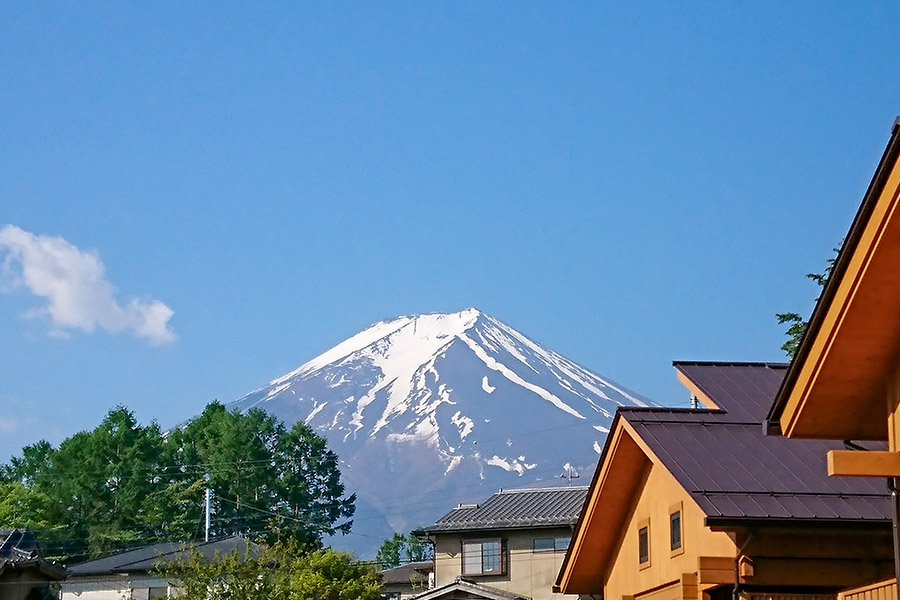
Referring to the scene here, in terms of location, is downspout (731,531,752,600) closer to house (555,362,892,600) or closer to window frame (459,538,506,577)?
house (555,362,892,600)

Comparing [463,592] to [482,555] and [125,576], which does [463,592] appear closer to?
[482,555]

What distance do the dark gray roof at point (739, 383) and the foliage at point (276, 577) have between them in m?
23.2

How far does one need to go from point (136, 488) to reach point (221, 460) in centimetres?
780

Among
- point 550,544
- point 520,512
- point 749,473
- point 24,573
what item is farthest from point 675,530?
point 520,512

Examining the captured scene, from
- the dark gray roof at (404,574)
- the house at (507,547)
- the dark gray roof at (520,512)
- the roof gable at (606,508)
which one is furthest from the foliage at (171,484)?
the roof gable at (606,508)

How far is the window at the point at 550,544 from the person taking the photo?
50188 mm

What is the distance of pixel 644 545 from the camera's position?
66.7ft

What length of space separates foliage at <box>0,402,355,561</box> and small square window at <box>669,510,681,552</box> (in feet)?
225

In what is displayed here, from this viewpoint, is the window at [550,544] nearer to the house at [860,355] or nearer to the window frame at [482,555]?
the window frame at [482,555]

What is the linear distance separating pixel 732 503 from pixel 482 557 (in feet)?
119

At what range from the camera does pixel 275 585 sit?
42.3 meters

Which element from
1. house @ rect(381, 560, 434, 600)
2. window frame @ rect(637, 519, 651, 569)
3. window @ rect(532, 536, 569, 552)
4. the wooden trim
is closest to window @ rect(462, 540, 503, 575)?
window @ rect(532, 536, 569, 552)

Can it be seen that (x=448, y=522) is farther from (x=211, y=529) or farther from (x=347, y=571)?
(x=211, y=529)

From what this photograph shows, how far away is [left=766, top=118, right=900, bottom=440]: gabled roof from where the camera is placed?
902 cm
